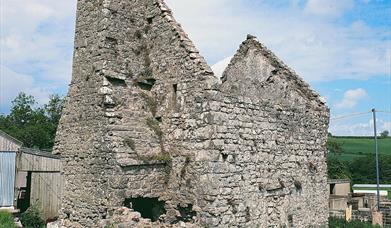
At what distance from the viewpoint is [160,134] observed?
11797mm

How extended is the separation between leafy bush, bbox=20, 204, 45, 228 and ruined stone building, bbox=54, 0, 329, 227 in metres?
8.33

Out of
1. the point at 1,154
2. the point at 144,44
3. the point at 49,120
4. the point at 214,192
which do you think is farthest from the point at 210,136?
the point at 49,120

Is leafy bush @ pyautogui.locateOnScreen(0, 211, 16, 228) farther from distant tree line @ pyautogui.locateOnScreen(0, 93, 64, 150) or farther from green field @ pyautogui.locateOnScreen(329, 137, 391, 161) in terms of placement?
green field @ pyautogui.locateOnScreen(329, 137, 391, 161)

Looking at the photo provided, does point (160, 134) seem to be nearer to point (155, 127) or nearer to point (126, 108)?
point (155, 127)

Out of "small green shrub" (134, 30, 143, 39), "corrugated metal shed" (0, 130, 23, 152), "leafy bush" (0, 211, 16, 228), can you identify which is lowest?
"leafy bush" (0, 211, 16, 228)

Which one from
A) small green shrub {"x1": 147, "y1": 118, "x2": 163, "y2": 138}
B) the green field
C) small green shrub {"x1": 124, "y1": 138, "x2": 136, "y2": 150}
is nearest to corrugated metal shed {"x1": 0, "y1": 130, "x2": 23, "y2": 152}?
small green shrub {"x1": 147, "y1": 118, "x2": 163, "y2": 138}

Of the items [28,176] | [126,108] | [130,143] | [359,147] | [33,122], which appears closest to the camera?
[130,143]

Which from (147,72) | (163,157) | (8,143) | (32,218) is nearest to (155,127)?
(163,157)

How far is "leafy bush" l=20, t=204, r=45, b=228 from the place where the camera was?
1960cm

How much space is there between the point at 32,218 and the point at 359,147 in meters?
74.1

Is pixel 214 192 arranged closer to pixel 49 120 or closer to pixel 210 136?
pixel 210 136

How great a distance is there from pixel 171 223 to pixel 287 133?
4571 millimetres

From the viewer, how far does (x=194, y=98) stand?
11.2 meters

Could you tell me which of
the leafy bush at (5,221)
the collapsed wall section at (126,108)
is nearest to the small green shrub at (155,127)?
the collapsed wall section at (126,108)
